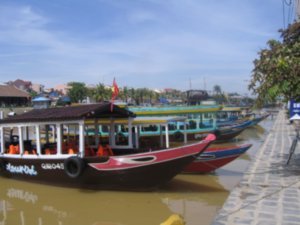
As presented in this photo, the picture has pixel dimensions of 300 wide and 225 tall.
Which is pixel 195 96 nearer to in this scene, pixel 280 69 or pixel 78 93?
pixel 78 93

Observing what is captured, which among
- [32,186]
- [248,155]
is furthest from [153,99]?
[32,186]

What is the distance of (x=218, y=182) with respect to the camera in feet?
38.0

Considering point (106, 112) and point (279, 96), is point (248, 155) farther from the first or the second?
point (279, 96)

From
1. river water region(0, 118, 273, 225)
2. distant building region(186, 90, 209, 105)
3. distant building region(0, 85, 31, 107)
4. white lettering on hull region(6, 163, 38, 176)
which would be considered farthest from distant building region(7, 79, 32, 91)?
river water region(0, 118, 273, 225)

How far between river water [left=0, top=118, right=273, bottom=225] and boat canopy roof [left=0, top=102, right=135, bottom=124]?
2.14m

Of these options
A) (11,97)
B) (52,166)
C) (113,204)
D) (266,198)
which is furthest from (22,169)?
(11,97)

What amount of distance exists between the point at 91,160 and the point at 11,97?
1889 inches

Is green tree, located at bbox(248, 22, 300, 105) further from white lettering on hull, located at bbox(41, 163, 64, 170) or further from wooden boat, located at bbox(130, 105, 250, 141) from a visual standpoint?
wooden boat, located at bbox(130, 105, 250, 141)

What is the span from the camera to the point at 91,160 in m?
9.84

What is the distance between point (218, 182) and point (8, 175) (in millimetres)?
6906

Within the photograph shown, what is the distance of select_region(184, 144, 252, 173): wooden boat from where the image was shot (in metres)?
11.7

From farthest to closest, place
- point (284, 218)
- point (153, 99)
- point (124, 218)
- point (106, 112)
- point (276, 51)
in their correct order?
point (153, 99)
point (106, 112)
point (124, 218)
point (276, 51)
point (284, 218)

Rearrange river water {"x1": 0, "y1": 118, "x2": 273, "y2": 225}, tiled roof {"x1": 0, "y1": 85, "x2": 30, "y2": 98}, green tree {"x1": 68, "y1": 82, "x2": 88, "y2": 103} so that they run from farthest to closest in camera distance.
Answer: green tree {"x1": 68, "y1": 82, "x2": 88, "y2": 103}, tiled roof {"x1": 0, "y1": 85, "x2": 30, "y2": 98}, river water {"x1": 0, "y1": 118, "x2": 273, "y2": 225}

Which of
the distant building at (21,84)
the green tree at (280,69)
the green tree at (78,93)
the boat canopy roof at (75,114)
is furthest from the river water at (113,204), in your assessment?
the distant building at (21,84)
